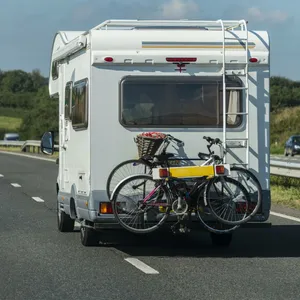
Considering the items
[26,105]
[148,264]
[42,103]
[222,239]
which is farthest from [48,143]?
[26,105]

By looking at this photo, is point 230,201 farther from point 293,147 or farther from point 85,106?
point 293,147

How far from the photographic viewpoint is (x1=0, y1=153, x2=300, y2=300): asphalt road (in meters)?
7.89

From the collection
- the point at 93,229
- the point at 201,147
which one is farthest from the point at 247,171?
the point at 93,229

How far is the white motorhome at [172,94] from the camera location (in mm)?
9898

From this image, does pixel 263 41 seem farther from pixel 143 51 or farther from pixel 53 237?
pixel 53 237

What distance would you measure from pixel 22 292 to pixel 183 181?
257 cm

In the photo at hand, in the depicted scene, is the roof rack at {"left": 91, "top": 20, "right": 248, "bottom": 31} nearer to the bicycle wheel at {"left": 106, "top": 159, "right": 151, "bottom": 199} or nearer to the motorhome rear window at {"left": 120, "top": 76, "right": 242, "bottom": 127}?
the motorhome rear window at {"left": 120, "top": 76, "right": 242, "bottom": 127}

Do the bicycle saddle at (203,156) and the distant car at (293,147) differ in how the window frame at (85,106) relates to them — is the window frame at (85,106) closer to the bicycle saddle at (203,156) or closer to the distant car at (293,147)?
the bicycle saddle at (203,156)

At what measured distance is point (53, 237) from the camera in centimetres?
1208

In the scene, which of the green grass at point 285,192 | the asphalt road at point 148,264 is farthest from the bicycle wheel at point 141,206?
the green grass at point 285,192

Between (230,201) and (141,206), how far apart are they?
3.41 ft

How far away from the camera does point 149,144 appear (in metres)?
9.68

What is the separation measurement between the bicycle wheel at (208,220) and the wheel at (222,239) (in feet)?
4.01

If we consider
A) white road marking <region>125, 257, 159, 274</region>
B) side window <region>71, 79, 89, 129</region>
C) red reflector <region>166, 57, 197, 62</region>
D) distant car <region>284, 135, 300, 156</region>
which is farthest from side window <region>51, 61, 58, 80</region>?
distant car <region>284, 135, 300, 156</region>
